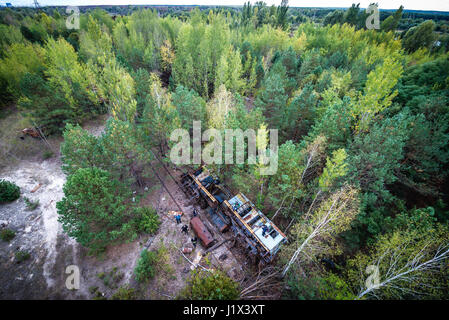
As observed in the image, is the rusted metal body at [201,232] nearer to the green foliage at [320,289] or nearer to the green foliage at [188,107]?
the green foliage at [320,289]

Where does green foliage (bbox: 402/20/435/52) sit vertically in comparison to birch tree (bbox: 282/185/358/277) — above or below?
above

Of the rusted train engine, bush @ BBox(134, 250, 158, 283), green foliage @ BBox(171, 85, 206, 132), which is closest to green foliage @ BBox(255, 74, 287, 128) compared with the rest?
green foliage @ BBox(171, 85, 206, 132)

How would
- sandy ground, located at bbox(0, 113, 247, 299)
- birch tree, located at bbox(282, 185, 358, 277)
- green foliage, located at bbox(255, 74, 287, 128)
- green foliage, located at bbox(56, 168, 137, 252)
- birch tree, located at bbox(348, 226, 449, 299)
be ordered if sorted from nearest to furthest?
birch tree, located at bbox(348, 226, 449, 299) → birch tree, located at bbox(282, 185, 358, 277) → green foliage, located at bbox(56, 168, 137, 252) → sandy ground, located at bbox(0, 113, 247, 299) → green foliage, located at bbox(255, 74, 287, 128)

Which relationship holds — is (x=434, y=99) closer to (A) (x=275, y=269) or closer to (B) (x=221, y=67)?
(A) (x=275, y=269)

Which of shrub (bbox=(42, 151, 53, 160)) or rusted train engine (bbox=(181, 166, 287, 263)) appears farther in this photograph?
shrub (bbox=(42, 151, 53, 160))

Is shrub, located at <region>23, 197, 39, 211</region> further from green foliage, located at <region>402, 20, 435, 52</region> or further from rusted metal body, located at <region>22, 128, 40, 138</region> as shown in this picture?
green foliage, located at <region>402, 20, 435, 52</region>

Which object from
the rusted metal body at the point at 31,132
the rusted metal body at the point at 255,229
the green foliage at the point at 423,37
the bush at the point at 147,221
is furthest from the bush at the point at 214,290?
the green foliage at the point at 423,37
